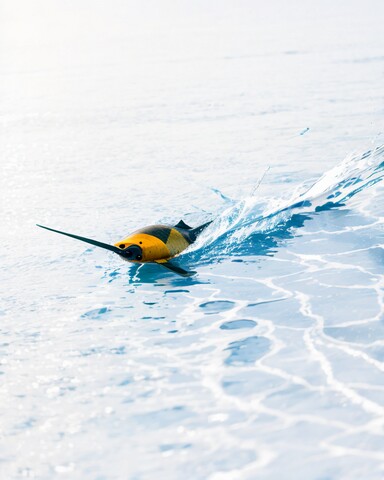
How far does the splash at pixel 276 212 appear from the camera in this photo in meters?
9.35

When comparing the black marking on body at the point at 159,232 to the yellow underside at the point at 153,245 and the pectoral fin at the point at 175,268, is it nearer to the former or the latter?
the yellow underside at the point at 153,245

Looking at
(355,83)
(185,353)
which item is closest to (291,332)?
(185,353)

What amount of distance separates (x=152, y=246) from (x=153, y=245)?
17 millimetres

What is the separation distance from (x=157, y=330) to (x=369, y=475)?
2800 mm

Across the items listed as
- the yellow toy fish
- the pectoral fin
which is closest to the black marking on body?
the yellow toy fish

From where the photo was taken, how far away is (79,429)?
5621 millimetres

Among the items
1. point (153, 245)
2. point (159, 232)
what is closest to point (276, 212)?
point (159, 232)

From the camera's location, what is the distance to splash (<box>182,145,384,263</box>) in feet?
30.7

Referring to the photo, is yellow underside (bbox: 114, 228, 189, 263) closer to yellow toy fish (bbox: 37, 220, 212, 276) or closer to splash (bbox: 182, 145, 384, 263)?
yellow toy fish (bbox: 37, 220, 212, 276)

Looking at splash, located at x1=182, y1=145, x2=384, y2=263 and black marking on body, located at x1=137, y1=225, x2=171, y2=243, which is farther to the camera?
splash, located at x1=182, y1=145, x2=384, y2=263

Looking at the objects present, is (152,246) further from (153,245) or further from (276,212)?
(276,212)

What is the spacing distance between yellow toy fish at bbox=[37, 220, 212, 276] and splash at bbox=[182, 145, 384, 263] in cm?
32

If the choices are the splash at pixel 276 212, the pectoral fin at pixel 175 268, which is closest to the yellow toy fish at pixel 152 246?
the pectoral fin at pixel 175 268

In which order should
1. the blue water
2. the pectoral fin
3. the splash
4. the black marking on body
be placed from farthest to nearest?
the splash, the black marking on body, the pectoral fin, the blue water
